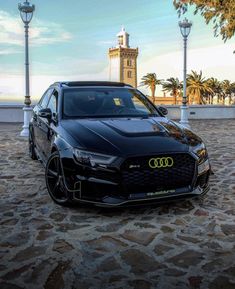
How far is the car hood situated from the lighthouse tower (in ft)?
384

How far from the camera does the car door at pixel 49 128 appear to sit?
18.2ft

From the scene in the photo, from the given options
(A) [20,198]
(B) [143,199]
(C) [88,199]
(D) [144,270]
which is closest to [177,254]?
(D) [144,270]

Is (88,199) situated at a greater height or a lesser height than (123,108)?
lesser

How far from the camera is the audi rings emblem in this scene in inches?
170

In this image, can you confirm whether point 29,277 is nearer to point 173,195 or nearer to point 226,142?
point 173,195

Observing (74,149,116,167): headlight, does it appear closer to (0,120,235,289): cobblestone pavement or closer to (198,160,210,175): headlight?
(0,120,235,289): cobblestone pavement

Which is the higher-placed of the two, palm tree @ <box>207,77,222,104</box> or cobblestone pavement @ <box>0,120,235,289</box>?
palm tree @ <box>207,77,222,104</box>

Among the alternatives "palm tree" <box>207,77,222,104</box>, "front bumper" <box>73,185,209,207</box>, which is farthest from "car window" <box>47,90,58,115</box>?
"palm tree" <box>207,77,222,104</box>

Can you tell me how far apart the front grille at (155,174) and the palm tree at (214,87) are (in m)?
67.9

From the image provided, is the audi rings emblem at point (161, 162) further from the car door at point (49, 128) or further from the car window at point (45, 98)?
the car window at point (45, 98)

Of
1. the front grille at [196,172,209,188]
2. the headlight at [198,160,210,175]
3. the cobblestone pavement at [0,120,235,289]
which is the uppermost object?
the headlight at [198,160,210,175]

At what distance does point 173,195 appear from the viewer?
4508 mm

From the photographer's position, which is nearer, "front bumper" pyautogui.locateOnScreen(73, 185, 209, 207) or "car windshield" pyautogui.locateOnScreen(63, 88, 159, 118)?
"front bumper" pyautogui.locateOnScreen(73, 185, 209, 207)

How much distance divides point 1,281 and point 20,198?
2.34 metres
